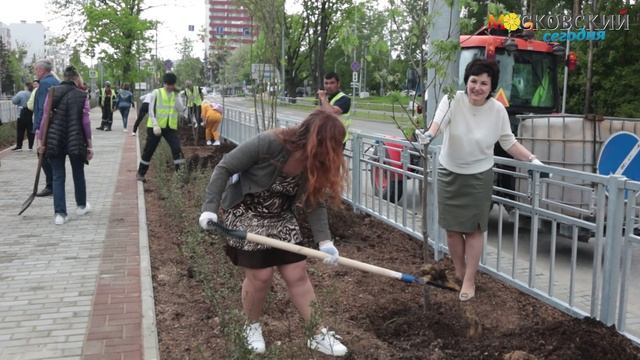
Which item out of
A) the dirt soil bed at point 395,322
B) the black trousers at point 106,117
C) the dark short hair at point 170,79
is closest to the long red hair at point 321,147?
the dirt soil bed at point 395,322

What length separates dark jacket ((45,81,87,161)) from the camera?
7227 millimetres

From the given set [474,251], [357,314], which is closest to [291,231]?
[357,314]

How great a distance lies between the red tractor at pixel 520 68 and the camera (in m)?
7.93

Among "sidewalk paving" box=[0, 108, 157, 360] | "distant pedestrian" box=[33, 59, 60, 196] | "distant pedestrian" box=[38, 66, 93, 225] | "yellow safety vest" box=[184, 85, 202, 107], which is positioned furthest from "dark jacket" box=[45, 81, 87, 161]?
"yellow safety vest" box=[184, 85, 202, 107]

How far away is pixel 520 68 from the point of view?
8234mm

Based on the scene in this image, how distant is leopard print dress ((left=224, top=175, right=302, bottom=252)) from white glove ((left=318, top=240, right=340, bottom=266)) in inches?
7.1

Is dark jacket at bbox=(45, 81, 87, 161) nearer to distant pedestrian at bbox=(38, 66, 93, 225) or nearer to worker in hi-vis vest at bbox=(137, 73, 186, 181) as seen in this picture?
distant pedestrian at bbox=(38, 66, 93, 225)

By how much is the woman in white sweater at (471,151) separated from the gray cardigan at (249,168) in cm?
133

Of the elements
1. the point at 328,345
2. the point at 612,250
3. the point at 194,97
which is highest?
the point at 194,97

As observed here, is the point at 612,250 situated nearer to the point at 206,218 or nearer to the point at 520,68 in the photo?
the point at 206,218

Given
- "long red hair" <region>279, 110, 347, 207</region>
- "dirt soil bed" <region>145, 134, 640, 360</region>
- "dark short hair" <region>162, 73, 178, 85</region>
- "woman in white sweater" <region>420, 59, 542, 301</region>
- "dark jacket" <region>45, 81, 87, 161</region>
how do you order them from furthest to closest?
"dark short hair" <region>162, 73, 178, 85</region>
"dark jacket" <region>45, 81, 87, 161</region>
"woman in white sweater" <region>420, 59, 542, 301</region>
"dirt soil bed" <region>145, 134, 640, 360</region>
"long red hair" <region>279, 110, 347, 207</region>

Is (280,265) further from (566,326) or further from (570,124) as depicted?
(570,124)

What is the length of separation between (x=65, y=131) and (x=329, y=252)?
15.7 ft

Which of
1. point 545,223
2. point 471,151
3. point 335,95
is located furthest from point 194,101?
point 471,151
